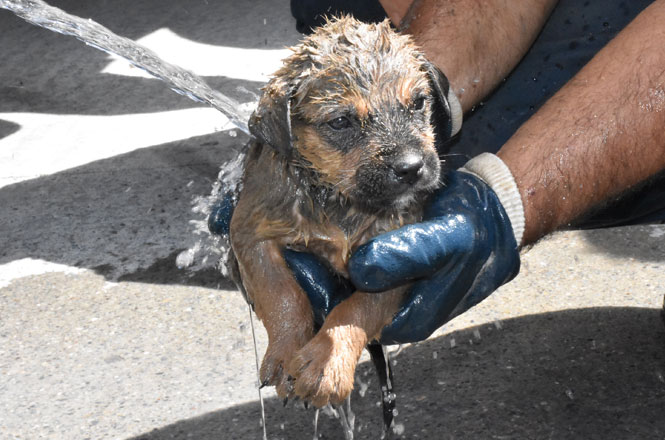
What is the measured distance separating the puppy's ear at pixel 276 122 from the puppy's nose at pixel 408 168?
0.48 metres

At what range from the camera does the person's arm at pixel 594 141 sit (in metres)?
3.78

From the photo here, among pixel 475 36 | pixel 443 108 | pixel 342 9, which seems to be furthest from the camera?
pixel 342 9

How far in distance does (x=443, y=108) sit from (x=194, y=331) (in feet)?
7.48

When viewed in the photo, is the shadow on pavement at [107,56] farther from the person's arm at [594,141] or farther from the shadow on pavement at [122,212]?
the person's arm at [594,141]

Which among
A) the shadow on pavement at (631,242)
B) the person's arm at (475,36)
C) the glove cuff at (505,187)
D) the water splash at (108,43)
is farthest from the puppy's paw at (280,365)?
the shadow on pavement at (631,242)

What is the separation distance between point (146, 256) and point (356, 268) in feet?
11.2

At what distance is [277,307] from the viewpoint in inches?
130

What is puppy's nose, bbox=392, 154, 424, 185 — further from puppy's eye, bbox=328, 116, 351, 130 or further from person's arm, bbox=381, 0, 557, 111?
person's arm, bbox=381, 0, 557, 111

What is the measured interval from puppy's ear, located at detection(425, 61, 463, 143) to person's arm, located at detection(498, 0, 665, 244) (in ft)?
0.95

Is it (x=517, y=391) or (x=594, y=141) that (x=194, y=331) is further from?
(x=594, y=141)

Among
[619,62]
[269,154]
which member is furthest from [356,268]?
[619,62]

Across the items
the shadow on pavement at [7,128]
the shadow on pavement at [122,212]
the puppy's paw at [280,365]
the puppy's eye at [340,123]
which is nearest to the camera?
the puppy's paw at [280,365]

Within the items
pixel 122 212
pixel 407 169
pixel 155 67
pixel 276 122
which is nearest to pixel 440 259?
pixel 407 169

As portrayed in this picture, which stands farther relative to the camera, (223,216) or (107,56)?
(107,56)
